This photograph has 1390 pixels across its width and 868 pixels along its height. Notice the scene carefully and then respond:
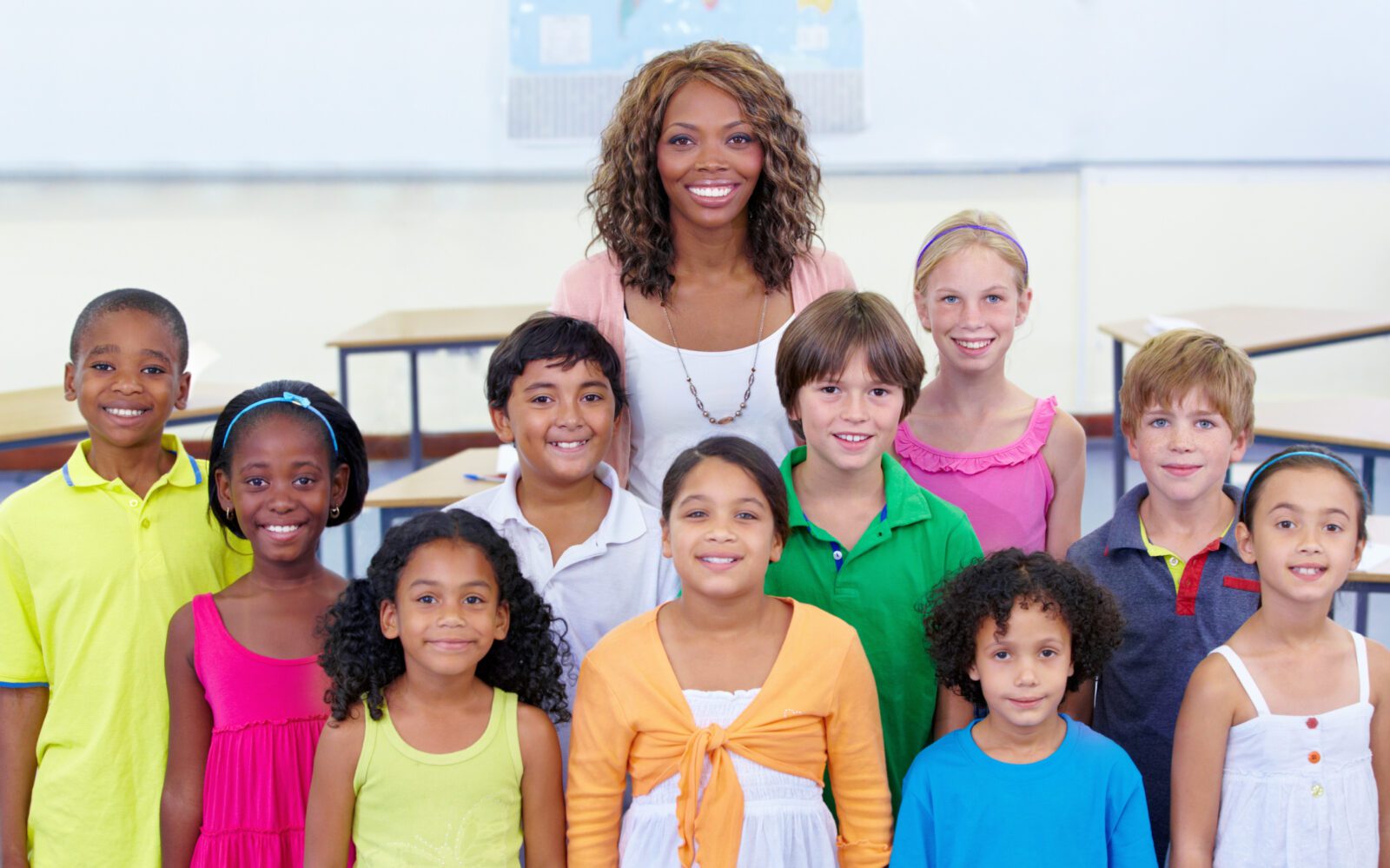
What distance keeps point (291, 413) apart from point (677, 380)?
0.58 metres

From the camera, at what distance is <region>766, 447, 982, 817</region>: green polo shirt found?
5.49 ft

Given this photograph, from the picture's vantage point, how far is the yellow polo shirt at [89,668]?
5.49 feet

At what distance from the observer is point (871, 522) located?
1.69 metres

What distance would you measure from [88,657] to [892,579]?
3.70ft

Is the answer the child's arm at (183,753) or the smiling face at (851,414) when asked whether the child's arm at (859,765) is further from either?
the child's arm at (183,753)

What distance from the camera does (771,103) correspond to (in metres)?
1.90

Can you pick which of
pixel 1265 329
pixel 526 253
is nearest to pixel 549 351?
pixel 1265 329

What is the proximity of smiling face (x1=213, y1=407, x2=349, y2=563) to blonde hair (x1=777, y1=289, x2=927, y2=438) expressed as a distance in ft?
2.25

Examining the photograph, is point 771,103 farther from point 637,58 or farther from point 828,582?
point 637,58

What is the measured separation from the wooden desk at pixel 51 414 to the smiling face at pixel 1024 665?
235 centimetres

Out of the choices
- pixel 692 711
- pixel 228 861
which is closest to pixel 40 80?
pixel 228 861

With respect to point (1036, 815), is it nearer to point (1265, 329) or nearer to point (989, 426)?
point (989, 426)

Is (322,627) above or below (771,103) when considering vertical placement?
below

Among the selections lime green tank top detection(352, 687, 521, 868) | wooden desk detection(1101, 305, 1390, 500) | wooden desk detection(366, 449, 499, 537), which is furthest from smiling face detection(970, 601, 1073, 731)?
wooden desk detection(1101, 305, 1390, 500)
